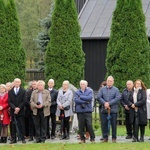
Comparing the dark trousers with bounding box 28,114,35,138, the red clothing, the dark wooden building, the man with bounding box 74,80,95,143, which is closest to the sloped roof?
the dark wooden building

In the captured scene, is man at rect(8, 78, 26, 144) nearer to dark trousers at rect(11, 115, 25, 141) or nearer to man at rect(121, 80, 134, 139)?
dark trousers at rect(11, 115, 25, 141)

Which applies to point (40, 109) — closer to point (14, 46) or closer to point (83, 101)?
point (83, 101)

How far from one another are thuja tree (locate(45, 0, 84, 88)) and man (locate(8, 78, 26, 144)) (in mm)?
4804

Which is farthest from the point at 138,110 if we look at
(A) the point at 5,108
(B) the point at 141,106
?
(A) the point at 5,108

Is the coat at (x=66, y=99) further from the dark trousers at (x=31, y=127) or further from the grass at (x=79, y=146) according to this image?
the grass at (x=79, y=146)

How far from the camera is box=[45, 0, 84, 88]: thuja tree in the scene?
19.5m

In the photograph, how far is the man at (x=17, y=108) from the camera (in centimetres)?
1455

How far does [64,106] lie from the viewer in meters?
15.2

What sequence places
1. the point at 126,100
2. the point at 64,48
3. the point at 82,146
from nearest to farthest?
the point at 82,146, the point at 126,100, the point at 64,48

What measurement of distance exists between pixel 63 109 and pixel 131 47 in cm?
527

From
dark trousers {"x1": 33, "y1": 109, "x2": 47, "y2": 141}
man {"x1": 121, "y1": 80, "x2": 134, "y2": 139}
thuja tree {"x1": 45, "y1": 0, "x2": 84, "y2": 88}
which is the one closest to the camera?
dark trousers {"x1": 33, "y1": 109, "x2": 47, "y2": 141}

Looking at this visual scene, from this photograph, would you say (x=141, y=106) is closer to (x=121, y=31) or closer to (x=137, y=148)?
(x=137, y=148)

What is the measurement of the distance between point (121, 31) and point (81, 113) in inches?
250

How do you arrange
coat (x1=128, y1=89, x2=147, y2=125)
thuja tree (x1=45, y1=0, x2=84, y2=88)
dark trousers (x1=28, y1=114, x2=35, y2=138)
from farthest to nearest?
thuja tree (x1=45, y1=0, x2=84, y2=88) → dark trousers (x1=28, y1=114, x2=35, y2=138) → coat (x1=128, y1=89, x2=147, y2=125)
